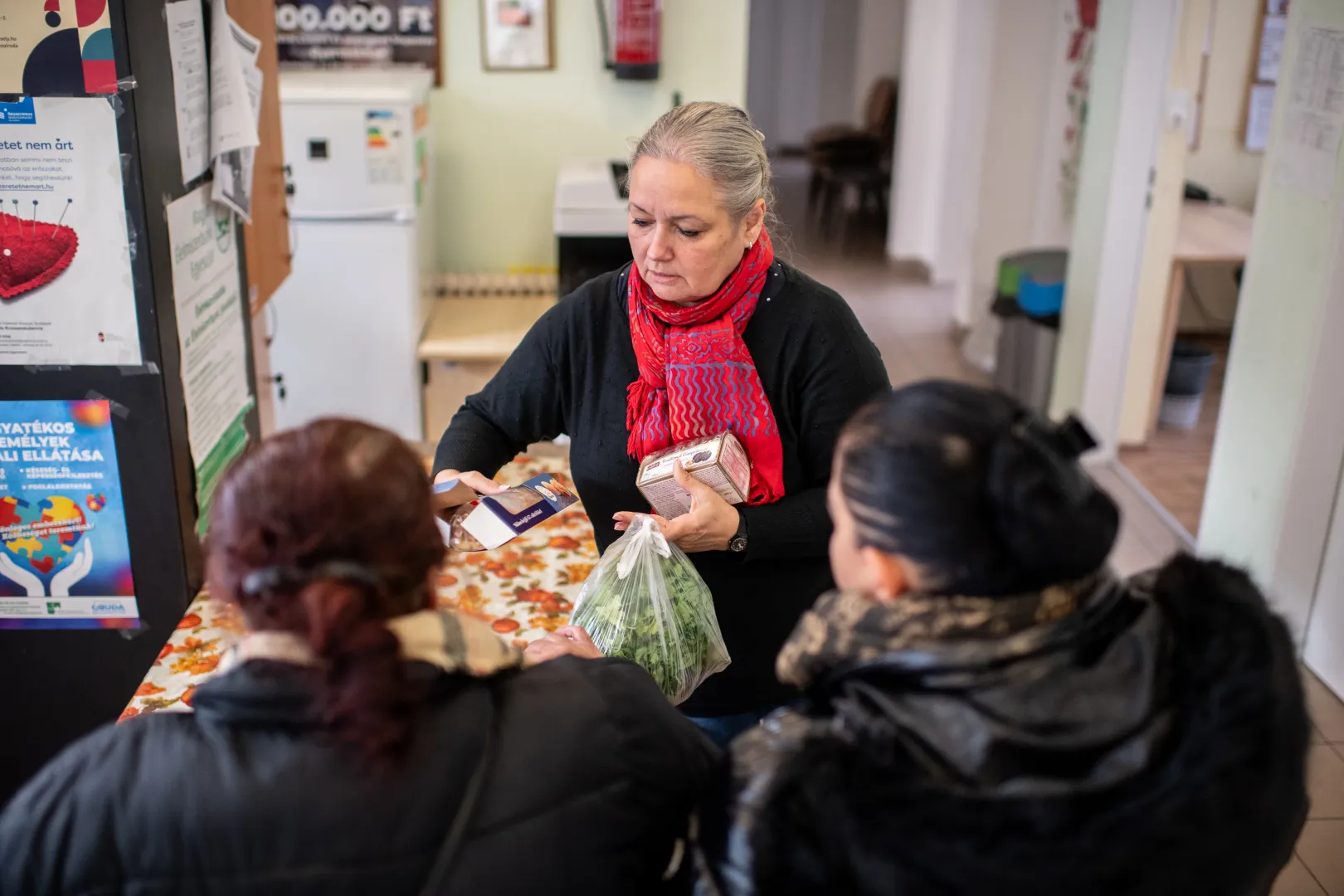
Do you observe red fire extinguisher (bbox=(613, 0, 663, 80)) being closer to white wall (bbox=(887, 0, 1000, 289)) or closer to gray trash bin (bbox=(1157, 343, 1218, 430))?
white wall (bbox=(887, 0, 1000, 289))

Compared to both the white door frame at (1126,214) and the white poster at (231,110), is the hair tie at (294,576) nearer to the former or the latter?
the white poster at (231,110)

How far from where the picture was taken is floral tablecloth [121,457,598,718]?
5.92 feet

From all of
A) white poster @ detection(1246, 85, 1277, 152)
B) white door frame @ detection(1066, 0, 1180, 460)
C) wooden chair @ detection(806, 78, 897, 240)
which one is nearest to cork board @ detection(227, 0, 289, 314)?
white door frame @ detection(1066, 0, 1180, 460)

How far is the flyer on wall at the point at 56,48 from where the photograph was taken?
5.64 ft

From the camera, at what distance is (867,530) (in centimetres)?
98

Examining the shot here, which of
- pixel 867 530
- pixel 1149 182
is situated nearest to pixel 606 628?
pixel 867 530

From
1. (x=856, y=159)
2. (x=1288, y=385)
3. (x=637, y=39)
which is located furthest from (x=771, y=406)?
(x=856, y=159)

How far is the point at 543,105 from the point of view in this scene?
4.42 meters

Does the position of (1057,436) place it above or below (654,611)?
above

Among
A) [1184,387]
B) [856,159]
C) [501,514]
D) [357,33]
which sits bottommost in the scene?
[1184,387]

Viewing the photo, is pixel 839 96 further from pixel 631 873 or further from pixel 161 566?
pixel 631 873

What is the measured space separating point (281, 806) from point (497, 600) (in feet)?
3.77

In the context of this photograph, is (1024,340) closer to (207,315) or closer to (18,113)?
(207,315)

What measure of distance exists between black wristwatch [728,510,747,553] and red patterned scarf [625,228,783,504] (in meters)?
0.04
